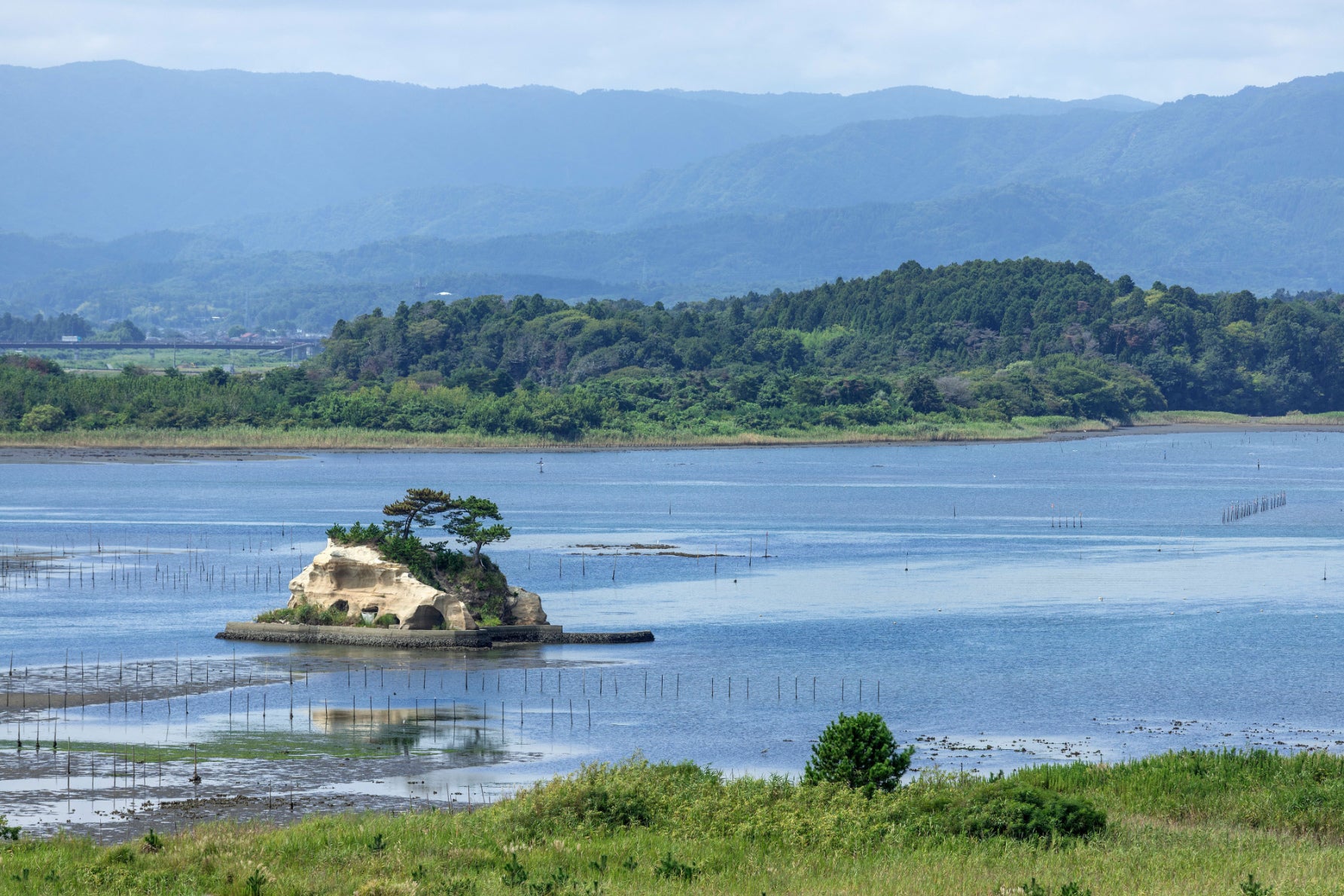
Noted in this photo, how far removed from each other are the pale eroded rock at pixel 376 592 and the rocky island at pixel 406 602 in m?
0.03

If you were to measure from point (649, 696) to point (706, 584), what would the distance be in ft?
109

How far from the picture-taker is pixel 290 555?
10669 cm

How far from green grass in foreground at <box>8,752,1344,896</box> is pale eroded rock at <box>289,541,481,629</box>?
1284 inches

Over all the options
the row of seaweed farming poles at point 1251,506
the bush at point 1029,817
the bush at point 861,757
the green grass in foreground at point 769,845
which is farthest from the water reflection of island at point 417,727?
the row of seaweed farming poles at point 1251,506

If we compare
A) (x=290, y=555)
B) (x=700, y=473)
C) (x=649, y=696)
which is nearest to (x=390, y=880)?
(x=649, y=696)

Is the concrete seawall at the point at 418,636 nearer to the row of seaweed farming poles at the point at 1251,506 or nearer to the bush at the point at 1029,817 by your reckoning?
the bush at the point at 1029,817

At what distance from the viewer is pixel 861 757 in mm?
41625

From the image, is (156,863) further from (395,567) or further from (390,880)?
(395,567)

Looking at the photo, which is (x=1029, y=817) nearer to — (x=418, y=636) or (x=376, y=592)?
(x=418, y=636)

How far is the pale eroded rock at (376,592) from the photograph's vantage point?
73.9m

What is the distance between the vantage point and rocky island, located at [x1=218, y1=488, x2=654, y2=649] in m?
73.9

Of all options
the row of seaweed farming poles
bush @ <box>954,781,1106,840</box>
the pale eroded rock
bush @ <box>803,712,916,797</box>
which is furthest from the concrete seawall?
the row of seaweed farming poles

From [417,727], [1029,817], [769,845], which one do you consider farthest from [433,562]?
[1029,817]

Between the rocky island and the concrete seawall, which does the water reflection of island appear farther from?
the rocky island
